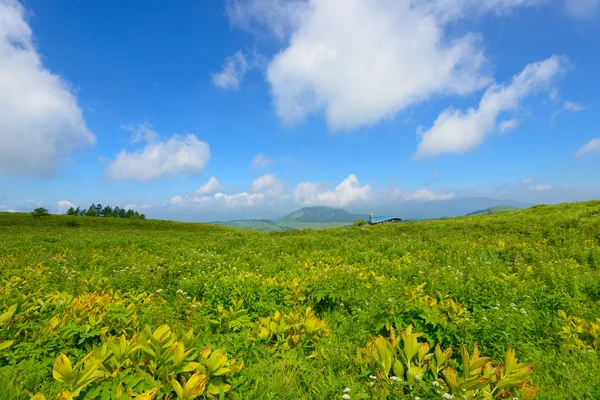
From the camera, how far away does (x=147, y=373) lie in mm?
3064

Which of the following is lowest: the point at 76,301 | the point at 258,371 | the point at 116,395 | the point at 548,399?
the point at 548,399

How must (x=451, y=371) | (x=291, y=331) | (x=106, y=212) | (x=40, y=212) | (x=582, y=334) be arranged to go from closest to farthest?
(x=451, y=371) → (x=582, y=334) → (x=291, y=331) → (x=40, y=212) → (x=106, y=212)

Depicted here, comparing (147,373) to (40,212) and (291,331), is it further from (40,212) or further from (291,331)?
(40,212)

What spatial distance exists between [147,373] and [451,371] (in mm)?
3443

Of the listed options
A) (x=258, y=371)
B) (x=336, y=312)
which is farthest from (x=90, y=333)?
(x=336, y=312)

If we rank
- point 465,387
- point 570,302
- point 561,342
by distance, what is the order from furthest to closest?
point 570,302 → point 561,342 → point 465,387

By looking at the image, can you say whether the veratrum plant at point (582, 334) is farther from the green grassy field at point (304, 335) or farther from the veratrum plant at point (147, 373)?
the veratrum plant at point (147, 373)

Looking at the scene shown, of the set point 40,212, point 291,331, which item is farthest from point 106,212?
point 291,331

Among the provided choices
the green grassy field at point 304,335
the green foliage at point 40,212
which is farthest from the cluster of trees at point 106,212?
the green grassy field at point 304,335

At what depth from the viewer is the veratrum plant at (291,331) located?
450 centimetres

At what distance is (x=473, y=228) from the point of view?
20422mm

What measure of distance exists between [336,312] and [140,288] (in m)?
5.16

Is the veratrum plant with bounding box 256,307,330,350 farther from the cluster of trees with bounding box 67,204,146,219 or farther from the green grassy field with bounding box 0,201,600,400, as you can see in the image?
the cluster of trees with bounding box 67,204,146,219

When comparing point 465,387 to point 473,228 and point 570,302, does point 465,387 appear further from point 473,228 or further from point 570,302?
point 473,228
